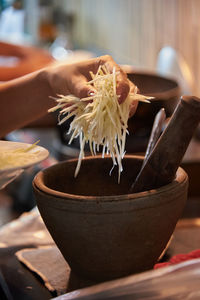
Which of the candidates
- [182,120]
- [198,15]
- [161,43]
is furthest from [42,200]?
[161,43]

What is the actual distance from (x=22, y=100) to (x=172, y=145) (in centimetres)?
67

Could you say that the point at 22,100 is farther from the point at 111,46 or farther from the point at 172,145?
the point at 111,46

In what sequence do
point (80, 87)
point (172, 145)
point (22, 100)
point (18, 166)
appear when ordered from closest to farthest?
point (18, 166), point (172, 145), point (80, 87), point (22, 100)

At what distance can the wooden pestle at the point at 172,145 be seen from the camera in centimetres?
84

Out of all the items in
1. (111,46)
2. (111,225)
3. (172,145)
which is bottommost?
(111,46)

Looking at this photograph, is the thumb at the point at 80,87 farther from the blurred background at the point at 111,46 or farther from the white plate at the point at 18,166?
the blurred background at the point at 111,46

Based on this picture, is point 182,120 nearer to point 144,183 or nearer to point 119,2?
point 144,183

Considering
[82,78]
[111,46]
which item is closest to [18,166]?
[82,78]

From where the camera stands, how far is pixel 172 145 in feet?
2.84

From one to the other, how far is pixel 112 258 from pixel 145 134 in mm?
934

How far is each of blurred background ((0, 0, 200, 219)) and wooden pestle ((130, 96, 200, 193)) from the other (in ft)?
2.20

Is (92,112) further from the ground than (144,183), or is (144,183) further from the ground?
(92,112)

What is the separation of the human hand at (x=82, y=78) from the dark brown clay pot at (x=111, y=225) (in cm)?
19

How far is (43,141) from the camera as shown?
2.61 meters
